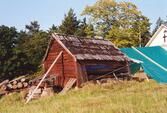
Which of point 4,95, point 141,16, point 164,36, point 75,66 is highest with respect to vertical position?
point 141,16

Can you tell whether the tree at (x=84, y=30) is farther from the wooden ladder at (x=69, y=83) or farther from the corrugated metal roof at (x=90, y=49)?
the wooden ladder at (x=69, y=83)

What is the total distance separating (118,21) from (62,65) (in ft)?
90.5

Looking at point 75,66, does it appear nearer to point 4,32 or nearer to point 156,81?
point 156,81

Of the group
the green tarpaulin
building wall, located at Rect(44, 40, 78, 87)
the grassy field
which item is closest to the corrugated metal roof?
building wall, located at Rect(44, 40, 78, 87)

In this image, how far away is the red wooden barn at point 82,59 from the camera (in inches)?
954

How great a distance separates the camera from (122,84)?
23.1 meters

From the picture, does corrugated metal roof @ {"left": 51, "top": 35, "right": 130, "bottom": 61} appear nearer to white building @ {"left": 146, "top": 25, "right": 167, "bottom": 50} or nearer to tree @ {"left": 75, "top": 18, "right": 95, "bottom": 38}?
white building @ {"left": 146, "top": 25, "right": 167, "bottom": 50}

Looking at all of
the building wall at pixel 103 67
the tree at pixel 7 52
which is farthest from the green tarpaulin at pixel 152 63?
the tree at pixel 7 52

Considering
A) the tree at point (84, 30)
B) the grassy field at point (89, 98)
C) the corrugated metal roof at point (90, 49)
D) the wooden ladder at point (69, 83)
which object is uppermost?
the tree at point (84, 30)

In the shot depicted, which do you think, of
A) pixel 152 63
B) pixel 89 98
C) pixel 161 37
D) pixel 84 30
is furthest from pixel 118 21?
pixel 89 98

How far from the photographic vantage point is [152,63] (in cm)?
2658

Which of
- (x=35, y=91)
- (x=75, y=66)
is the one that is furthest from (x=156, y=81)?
(x=35, y=91)

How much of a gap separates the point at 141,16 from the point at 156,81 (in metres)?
28.9

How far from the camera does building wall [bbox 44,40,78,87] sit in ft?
80.6
